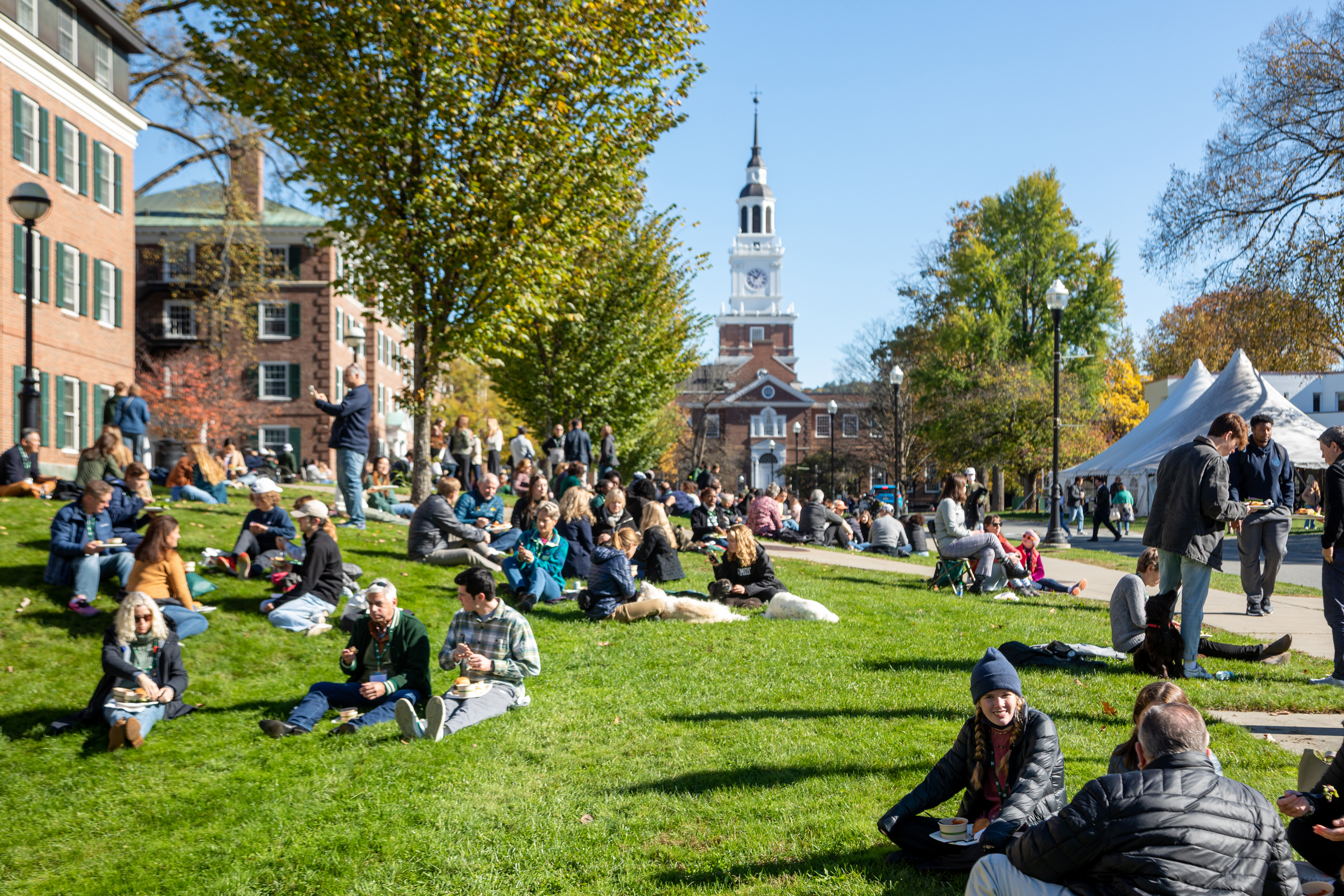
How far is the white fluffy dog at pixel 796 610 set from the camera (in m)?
11.2

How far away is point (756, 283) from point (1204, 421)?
8451cm

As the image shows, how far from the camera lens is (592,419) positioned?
29766 mm

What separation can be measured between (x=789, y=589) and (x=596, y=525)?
3534 mm

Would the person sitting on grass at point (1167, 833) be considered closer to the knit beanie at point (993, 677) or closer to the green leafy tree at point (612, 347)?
the knit beanie at point (993, 677)

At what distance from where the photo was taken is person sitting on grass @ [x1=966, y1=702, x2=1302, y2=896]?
3289 millimetres

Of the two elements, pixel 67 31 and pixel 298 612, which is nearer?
pixel 298 612

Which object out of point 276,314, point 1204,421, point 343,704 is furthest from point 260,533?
point 276,314

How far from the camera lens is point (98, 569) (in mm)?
10297

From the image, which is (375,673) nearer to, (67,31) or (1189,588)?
(1189,588)

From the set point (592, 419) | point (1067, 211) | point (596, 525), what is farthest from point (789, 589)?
point (1067, 211)

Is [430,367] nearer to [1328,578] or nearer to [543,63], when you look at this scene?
[543,63]

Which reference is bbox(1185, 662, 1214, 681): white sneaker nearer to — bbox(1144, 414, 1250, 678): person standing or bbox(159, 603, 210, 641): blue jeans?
bbox(1144, 414, 1250, 678): person standing

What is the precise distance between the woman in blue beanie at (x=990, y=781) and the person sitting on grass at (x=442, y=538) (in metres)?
9.67

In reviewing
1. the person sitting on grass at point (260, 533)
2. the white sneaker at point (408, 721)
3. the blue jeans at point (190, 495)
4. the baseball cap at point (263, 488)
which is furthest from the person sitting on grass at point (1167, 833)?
the blue jeans at point (190, 495)
